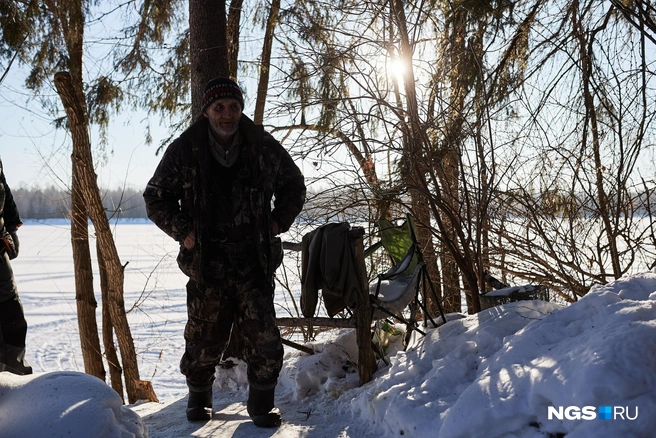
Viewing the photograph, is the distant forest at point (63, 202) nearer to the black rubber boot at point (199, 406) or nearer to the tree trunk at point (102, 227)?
the tree trunk at point (102, 227)

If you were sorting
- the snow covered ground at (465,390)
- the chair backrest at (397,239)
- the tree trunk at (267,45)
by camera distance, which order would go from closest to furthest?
the snow covered ground at (465,390)
the chair backrest at (397,239)
the tree trunk at (267,45)

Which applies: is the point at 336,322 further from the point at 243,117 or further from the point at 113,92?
the point at 113,92

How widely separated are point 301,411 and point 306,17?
3.69m

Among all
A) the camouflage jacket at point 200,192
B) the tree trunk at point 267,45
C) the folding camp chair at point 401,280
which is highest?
the tree trunk at point 267,45

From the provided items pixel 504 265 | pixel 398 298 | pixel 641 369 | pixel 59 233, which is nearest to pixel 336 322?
pixel 398 298

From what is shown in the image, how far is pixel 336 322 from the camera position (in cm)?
361

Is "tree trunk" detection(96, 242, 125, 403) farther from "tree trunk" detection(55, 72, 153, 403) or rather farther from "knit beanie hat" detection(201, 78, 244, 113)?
"knit beanie hat" detection(201, 78, 244, 113)

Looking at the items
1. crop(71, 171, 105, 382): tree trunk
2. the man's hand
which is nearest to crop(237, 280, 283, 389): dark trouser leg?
the man's hand

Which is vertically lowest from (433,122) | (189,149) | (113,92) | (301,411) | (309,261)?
(301,411)

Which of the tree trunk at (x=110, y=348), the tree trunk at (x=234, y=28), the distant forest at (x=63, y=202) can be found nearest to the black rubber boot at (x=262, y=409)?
the tree trunk at (x=234, y=28)

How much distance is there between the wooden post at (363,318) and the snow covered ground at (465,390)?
0.08 m

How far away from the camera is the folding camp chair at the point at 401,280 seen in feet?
11.5

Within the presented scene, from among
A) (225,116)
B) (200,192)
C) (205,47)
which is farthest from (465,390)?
(205,47)

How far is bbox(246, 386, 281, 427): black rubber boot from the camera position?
120 inches
